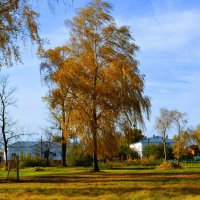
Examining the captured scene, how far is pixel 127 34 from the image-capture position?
98.8 feet

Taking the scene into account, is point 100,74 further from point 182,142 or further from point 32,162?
point 182,142

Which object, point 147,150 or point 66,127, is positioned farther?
point 147,150

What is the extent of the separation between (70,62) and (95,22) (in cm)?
345

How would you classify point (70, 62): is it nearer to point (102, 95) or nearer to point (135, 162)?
point (102, 95)

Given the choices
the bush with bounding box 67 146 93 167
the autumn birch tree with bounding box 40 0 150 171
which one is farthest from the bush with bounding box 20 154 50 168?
the autumn birch tree with bounding box 40 0 150 171

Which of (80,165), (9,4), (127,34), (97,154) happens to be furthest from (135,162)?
(9,4)

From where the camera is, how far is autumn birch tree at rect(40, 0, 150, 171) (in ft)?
96.2

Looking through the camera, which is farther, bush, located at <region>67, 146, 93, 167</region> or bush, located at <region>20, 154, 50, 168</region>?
bush, located at <region>20, 154, 50, 168</region>

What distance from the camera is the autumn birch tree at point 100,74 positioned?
29328 millimetres

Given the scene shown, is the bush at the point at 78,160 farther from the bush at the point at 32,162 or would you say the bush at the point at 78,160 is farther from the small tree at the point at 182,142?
the small tree at the point at 182,142

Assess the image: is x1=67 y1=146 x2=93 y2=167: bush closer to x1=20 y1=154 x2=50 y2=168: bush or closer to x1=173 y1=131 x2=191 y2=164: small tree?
x1=20 y1=154 x2=50 y2=168: bush

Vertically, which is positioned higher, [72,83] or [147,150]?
[72,83]

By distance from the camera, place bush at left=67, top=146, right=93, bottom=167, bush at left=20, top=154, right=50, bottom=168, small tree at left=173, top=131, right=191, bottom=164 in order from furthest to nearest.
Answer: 1. small tree at left=173, top=131, right=191, bottom=164
2. bush at left=20, top=154, right=50, bottom=168
3. bush at left=67, top=146, right=93, bottom=167

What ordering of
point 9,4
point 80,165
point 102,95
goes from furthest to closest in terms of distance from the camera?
point 80,165 < point 102,95 < point 9,4
